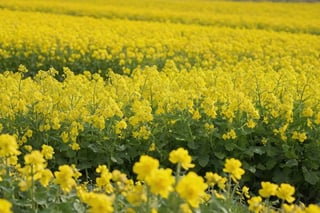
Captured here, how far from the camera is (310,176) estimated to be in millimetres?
4766

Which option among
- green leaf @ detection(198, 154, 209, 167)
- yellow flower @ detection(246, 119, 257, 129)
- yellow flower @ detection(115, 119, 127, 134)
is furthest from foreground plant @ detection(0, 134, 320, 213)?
yellow flower @ detection(246, 119, 257, 129)

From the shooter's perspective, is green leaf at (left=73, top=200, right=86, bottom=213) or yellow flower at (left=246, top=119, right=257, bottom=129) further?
yellow flower at (left=246, top=119, right=257, bottom=129)

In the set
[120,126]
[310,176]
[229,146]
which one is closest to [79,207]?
[120,126]

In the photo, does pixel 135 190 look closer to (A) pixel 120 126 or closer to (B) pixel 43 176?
(B) pixel 43 176

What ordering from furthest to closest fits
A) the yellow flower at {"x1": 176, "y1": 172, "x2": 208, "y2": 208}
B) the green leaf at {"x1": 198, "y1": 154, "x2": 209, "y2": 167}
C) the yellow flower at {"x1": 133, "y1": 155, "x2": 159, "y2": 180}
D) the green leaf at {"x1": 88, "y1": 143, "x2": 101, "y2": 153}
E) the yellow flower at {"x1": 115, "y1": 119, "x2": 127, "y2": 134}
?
the green leaf at {"x1": 198, "y1": 154, "x2": 209, "y2": 167} < the green leaf at {"x1": 88, "y1": 143, "x2": 101, "y2": 153} < the yellow flower at {"x1": 115, "y1": 119, "x2": 127, "y2": 134} < the yellow flower at {"x1": 133, "y1": 155, "x2": 159, "y2": 180} < the yellow flower at {"x1": 176, "y1": 172, "x2": 208, "y2": 208}

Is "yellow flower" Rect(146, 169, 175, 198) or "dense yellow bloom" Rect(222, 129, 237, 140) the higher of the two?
"yellow flower" Rect(146, 169, 175, 198)

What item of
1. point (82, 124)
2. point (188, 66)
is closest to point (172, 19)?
point (188, 66)

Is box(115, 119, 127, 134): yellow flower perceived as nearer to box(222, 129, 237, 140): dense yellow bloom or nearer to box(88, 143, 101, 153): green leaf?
box(88, 143, 101, 153): green leaf

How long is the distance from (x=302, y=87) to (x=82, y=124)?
2.17 m

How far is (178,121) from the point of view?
4.85 m

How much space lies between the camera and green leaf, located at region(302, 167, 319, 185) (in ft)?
15.6

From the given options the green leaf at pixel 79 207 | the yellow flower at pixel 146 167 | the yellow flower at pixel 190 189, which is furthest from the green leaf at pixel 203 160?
the yellow flower at pixel 190 189

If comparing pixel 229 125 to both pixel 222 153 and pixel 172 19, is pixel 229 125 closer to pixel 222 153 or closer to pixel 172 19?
pixel 222 153

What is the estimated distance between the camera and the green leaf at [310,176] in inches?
187
